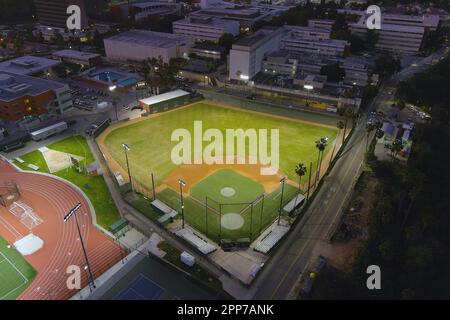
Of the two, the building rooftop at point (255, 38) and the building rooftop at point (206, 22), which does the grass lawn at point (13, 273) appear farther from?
the building rooftop at point (206, 22)

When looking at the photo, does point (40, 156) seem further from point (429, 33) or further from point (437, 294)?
point (429, 33)

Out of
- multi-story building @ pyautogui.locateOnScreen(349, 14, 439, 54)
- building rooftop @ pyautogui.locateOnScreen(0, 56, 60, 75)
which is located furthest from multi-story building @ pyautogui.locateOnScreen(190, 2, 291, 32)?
building rooftop @ pyautogui.locateOnScreen(0, 56, 60, 75)

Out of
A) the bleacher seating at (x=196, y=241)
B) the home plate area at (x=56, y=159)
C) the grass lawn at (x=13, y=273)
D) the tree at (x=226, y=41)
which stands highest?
the tree at (x=226, y=41)

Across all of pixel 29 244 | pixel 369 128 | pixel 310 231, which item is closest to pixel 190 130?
pixel 369 128

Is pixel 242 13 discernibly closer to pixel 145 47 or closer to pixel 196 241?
pixel 145 47

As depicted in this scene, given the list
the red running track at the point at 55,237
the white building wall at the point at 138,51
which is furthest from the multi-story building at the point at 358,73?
the red running track at the point at 55,237

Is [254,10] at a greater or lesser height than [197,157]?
greater
